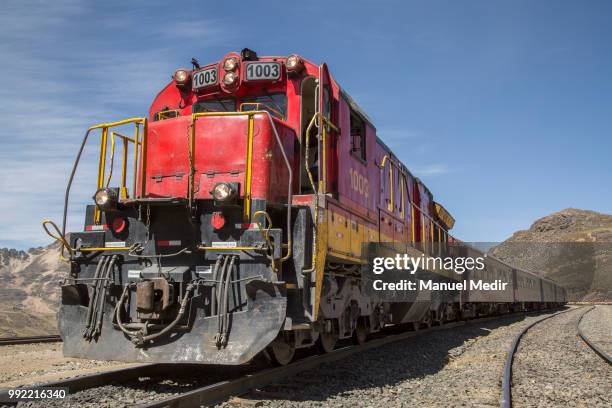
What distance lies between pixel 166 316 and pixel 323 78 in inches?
135

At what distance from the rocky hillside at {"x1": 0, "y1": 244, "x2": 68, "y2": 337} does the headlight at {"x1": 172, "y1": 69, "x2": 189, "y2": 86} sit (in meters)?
14.5

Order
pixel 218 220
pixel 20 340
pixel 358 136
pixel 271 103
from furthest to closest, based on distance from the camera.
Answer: pixel 20 340
pixel 358 136
pixel 271 103
pixel 218 220

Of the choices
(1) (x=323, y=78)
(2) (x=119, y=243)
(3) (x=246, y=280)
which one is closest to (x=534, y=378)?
(3) (x=246, y=280)

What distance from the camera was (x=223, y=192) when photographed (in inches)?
230

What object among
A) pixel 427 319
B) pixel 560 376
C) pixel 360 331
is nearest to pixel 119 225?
pixel 360 331

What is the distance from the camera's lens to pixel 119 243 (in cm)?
639

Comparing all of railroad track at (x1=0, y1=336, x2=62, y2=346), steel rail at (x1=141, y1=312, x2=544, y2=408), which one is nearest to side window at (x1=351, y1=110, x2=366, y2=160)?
steel rail at (x1=141, y1=312, x2=544, y2=408)

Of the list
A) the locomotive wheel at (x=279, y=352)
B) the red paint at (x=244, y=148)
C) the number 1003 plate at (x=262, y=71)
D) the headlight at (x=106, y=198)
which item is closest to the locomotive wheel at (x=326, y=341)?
the locomotive wheel at (x=279, y=352)

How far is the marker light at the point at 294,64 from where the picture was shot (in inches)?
277

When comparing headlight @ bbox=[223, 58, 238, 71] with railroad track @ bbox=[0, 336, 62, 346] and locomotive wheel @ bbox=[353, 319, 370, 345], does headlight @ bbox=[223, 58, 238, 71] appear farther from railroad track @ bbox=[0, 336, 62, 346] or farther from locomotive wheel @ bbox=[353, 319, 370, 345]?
railroad track @ bbox=[0, 336, 62, 346]

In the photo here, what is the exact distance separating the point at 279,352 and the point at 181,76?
4.01 meters

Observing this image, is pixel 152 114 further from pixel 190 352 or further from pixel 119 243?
pixel 190 352

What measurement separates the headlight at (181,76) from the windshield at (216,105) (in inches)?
14.5

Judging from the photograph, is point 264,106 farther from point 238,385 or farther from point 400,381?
point 400,381
